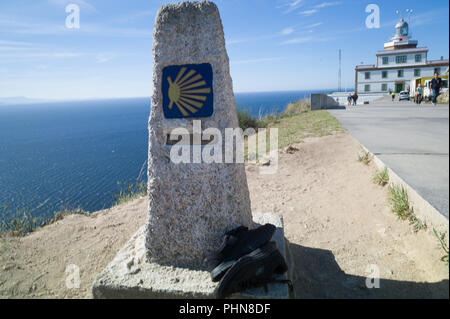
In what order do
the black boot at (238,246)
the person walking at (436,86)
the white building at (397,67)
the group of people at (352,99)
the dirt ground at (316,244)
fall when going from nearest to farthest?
the person walking at (436,86) → the black boot at (238,246) → the dirt ground at (316,244) → the group of people at (352,99) → the white building at (397,67)

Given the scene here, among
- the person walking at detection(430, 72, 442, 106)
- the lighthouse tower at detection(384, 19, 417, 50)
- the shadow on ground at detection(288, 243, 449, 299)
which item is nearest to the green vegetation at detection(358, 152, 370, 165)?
the shadow on ground at detection(288, 243, 449, 299)

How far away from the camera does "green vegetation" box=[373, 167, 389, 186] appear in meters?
4.07

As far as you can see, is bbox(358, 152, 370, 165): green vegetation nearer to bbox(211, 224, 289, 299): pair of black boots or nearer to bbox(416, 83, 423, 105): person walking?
bbox(416, 83, 423, 105): person walking

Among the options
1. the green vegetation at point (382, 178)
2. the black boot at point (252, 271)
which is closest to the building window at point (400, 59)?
the green vegetation at point (382, 178)

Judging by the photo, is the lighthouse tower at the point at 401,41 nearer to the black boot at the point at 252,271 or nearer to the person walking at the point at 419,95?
the person walking at the point at 419,95

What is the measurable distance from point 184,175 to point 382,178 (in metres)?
3.35

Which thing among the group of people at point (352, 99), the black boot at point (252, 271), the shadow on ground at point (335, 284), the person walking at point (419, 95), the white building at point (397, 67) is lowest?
the shadow on ground at point (335, 284)

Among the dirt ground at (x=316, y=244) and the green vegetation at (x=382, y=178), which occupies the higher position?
the green vegetation at (x=382, y=178)

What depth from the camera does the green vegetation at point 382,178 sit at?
407 cm

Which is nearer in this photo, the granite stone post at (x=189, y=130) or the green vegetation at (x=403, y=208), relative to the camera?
the granite stone post at (x=189, y=130)

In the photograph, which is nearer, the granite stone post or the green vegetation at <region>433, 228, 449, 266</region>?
the green vegetation at <region>433, 228, 449, 266</region>

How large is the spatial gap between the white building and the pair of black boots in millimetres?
39115

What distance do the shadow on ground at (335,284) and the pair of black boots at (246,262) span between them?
0.61 metres
